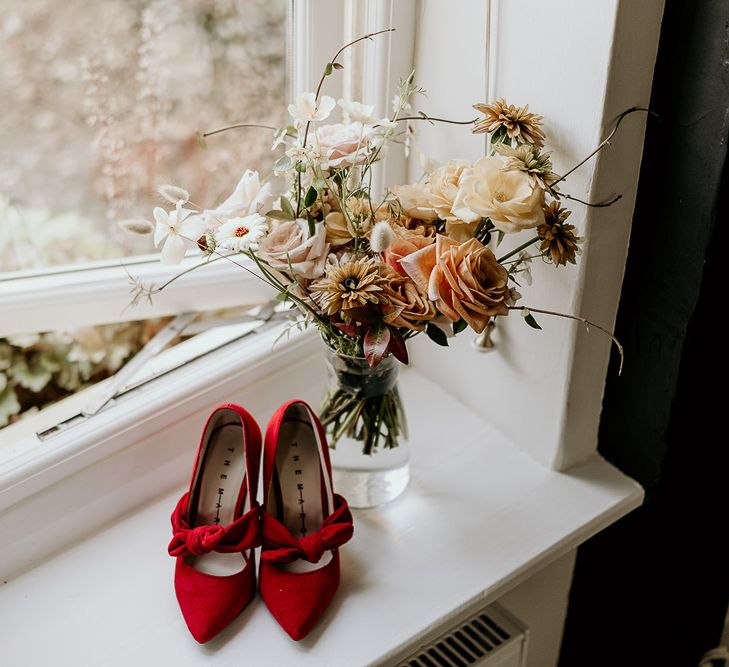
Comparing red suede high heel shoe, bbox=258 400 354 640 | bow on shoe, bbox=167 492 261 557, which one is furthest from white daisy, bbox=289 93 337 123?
bow on shoe, bbox=167 492 261 557

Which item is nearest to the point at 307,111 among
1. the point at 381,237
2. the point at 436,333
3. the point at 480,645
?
the point at 381,237

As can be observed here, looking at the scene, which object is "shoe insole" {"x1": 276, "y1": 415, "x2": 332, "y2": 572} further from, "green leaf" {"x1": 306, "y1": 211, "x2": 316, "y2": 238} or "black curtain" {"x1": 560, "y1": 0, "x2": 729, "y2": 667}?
"black curtain" {"x1": 560, "y1": 0, "x2": 729, "y2": 667}

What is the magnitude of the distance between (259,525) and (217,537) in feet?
0.22

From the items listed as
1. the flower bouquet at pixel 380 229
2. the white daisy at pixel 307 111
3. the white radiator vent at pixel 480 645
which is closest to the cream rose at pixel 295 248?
the flower bouquet at pixel 380 229

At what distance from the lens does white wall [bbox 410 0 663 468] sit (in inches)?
34.6

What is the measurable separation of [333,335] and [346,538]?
23cm

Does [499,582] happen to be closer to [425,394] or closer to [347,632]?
[347,632]

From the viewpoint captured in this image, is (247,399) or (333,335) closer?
(333,335)

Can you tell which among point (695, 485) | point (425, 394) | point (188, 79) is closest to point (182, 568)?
point (425, 394)

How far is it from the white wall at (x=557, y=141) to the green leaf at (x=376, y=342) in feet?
0.90

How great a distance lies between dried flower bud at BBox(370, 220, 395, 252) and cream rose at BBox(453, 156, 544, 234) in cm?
7

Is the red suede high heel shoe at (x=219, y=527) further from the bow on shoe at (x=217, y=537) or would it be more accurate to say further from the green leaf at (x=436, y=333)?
the green leaf at (x=436, y=333)

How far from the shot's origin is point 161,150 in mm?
1084

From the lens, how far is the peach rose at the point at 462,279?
0.78 metres
